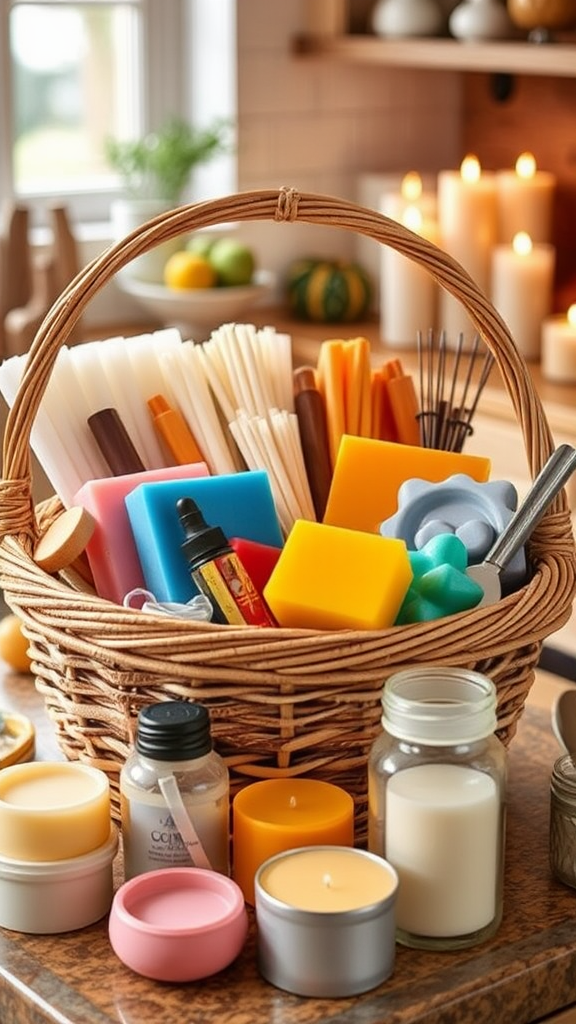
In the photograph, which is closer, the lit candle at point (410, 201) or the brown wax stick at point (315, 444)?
the brown wax stick at point (315, 444)

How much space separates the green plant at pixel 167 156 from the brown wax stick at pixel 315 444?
1701 millimetres

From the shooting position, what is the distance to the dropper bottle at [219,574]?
975mm

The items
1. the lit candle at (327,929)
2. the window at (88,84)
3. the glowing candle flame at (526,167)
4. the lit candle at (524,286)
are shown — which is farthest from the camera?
the window at (88,84)

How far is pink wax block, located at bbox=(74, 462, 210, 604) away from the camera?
1.06 m

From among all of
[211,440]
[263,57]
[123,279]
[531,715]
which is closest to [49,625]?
[211,440]

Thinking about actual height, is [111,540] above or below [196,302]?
above

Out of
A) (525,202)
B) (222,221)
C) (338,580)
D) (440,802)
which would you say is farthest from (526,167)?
(440,802)

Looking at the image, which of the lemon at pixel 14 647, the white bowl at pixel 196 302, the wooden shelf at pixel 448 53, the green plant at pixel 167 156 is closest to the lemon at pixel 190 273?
the white bowl at pixel 196 302

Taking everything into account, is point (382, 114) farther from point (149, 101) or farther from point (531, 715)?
point (531, 715)

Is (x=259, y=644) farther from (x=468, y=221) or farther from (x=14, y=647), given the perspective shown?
(x=468, y=221)

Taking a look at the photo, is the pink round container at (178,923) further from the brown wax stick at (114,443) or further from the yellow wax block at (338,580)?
the brown wax stick at (114,443)

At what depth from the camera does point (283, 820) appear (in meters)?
0.89

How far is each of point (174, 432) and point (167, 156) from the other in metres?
1.77

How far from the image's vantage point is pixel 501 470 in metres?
2.46
